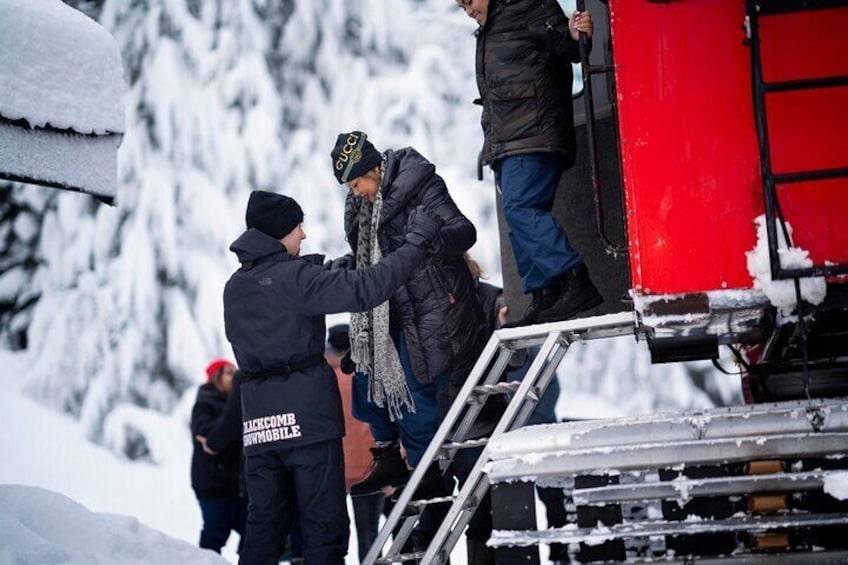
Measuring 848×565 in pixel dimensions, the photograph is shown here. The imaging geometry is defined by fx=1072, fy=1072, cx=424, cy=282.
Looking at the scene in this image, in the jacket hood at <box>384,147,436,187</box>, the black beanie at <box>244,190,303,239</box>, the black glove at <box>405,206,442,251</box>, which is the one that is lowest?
the black glove at <box>405,206,442,251</box>

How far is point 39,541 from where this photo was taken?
4.38 meters

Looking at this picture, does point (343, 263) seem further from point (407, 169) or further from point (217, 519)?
point (217, 519)

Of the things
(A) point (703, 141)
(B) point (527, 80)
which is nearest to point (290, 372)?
(B) point (527, 80)

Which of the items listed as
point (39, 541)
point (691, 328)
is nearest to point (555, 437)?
point (691, 328)

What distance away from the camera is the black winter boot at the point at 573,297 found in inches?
164

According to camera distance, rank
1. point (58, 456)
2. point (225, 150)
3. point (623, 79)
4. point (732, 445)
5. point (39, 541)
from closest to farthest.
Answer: point (732, 445), point (623, 79), point (39, 541), point (58, 456), point (225, 150)

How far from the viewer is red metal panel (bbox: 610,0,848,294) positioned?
3.38 meters

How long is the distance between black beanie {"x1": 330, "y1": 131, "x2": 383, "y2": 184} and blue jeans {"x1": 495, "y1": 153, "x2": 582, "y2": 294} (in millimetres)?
647

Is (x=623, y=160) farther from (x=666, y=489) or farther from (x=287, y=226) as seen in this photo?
(x=287, y=226)

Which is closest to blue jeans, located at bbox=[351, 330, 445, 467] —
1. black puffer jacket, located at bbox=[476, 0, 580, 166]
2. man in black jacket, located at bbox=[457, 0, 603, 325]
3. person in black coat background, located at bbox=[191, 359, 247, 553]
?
man in black jacket, located at bbox=[457, 0, 603, 325]

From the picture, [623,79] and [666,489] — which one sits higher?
[623,79]

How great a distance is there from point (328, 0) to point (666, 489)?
40.8ft

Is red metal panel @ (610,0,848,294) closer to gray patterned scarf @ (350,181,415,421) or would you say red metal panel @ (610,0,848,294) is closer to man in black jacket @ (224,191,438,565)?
man in black jacket @ (224,191,438,565)

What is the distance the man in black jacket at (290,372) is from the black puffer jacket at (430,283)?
0.17 metres
